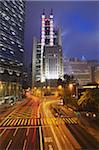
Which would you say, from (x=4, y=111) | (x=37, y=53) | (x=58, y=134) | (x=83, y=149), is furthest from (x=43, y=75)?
(x=83, y=149)

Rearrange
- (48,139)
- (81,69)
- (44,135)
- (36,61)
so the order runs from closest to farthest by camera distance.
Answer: (48,139)
(44,135)
(81,69)
(36,61)

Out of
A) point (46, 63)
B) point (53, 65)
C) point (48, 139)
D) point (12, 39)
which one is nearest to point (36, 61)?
point (46, 63)

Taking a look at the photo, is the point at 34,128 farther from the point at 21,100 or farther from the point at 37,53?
the point at 21,100

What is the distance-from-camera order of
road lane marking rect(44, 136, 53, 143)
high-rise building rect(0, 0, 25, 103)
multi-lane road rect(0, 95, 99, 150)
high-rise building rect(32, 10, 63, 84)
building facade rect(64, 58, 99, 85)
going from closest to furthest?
multi-lane road rect(0, 95, 99, 150)
road lane marking rect(44, 136, 53, 143)
building facade rect(64, 58, 99, 85)
high-rise building rect(32, 10, 63, 84)
high-rise building rect(0, 0, 25, 103)

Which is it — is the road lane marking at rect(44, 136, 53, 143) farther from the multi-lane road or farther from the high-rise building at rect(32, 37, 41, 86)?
the high-rise building at rect(32, 37, 41, 86)

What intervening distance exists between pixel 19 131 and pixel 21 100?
316 cm

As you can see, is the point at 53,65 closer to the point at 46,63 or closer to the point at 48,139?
the point at 46,63

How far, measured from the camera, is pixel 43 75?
5027 millimetres

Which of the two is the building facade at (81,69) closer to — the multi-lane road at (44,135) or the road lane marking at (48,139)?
the multi-lane road at (44,135)

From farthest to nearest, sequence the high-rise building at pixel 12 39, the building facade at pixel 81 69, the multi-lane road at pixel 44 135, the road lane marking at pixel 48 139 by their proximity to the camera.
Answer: the high-rise building at pixel 12 39 → the building facade at pixel 81 69 → the road lane marking at pixel 48 139 → the multi-lane road at pixel 44 135

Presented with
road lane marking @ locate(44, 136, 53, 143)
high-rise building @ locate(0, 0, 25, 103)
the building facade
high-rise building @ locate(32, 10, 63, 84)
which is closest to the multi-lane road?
road lane marking @ locate(44, 136, 53, 143)

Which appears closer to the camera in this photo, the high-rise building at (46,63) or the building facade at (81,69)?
the building facade at (81,69)

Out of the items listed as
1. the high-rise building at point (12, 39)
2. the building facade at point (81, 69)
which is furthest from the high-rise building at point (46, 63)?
the high-rise building at point (12, 39)

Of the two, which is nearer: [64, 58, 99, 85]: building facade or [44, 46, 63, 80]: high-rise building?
[64, 58, 99, 85]: building facade
